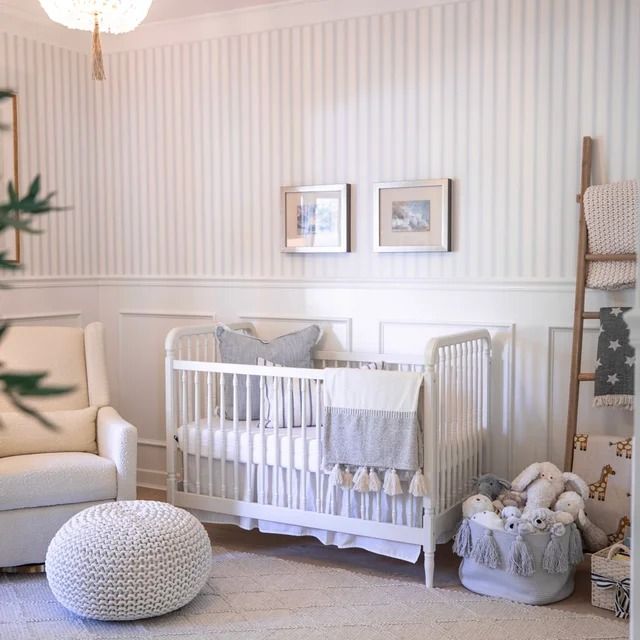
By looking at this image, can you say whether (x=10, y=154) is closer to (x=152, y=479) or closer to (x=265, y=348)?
(x=265, y=348)

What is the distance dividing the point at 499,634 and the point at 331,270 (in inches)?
69.9

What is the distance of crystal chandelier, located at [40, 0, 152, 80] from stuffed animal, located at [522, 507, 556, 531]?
6.92ft

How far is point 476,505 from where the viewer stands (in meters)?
3.11

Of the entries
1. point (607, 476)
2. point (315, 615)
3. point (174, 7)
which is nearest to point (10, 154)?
point (174, 7)

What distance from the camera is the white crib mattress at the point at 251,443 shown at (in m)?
3.32

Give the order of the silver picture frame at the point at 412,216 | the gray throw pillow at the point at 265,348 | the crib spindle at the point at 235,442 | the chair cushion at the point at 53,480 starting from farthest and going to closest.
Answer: the gray throw pillow at the point at 265,348, the silver picture frame at the point at 412,216, the crib spindle at the point at 235,442, the chair cushion at the point at 53,480

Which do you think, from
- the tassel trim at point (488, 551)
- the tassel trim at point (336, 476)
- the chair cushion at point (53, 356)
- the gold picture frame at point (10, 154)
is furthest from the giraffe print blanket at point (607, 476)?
the gold picture frame at point (10, 154)

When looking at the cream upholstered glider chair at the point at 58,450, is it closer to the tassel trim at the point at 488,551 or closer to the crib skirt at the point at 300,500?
the crib skirt at the point at 300,500

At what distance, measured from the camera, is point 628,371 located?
3.21 m

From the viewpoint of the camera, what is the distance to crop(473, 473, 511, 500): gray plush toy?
327cm

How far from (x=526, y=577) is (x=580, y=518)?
11.8 inches

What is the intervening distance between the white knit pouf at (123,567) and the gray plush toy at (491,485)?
3.58 ft

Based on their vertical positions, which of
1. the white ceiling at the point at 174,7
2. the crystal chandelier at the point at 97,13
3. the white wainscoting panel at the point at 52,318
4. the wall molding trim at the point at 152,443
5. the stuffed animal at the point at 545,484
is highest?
the white ceiling at the point at 174,7

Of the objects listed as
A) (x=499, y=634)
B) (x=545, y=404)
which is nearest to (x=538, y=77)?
(x=545, y=404)
